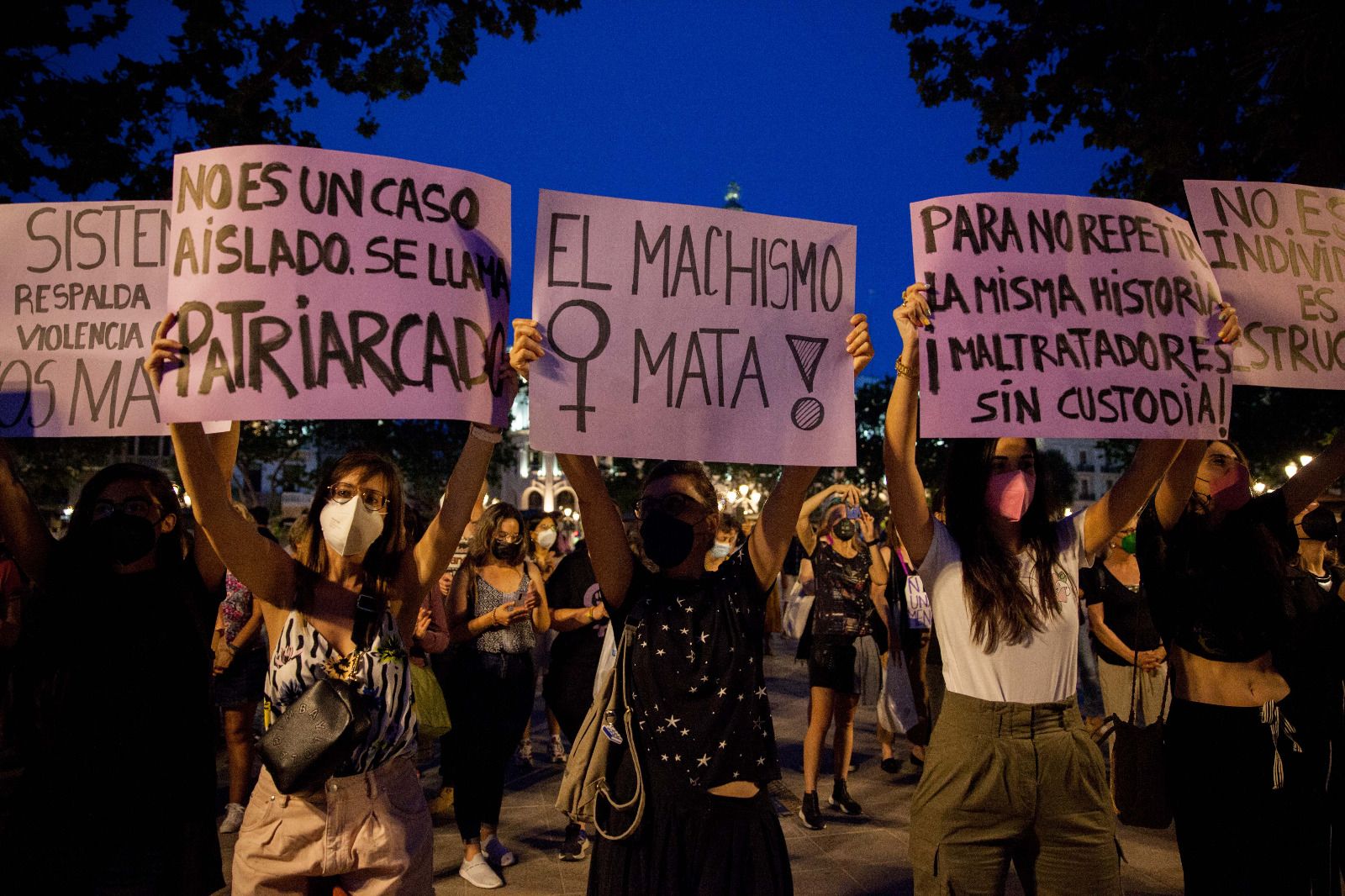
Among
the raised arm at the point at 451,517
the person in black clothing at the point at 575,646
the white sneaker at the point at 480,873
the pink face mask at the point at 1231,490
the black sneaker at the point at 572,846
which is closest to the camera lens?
the raised arm at the point at 451,517

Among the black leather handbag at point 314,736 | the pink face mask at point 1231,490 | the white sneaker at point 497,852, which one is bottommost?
the white sneaker at point 497,852

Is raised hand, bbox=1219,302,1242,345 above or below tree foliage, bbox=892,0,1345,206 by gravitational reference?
below

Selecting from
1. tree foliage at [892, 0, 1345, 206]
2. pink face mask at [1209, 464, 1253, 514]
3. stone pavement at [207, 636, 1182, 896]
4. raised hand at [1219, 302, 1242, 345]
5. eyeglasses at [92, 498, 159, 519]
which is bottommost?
stone pavement at [207, 636, 1182, 896]

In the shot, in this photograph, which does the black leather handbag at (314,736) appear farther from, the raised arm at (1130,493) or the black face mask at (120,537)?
the raised arm at (1130,493)

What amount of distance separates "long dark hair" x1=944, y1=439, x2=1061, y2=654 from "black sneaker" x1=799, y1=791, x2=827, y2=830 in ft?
12.0

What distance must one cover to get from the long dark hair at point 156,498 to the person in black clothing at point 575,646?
110 inches

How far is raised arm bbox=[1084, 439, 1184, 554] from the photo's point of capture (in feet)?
10.6

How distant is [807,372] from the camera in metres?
3.09

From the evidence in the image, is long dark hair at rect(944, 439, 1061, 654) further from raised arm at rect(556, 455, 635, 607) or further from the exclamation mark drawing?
raised arm at rect(556, 455, 635, 607)

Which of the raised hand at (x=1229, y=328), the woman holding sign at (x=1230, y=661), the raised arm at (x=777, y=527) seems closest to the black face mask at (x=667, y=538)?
the raised arm at (x=777, y=527)

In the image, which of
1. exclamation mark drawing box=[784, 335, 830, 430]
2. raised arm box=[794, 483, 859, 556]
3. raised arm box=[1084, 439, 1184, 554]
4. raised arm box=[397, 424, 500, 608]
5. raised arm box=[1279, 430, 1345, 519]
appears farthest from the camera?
raised arm box=[794, 483, 859, 556]

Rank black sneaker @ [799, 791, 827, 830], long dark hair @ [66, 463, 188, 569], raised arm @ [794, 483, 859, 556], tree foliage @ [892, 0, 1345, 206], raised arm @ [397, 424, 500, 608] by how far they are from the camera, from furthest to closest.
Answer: tree foliage @ [892, 0, 1345, 206] < black sneaker @ [799, 791, 827, 830] < raised arm @ [794, 483, 859, 556] < long dark hair @ [66, 463, 188, 569] < raised arm @ [397, 424, 500, 608]

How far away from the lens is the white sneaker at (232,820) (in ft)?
20.0

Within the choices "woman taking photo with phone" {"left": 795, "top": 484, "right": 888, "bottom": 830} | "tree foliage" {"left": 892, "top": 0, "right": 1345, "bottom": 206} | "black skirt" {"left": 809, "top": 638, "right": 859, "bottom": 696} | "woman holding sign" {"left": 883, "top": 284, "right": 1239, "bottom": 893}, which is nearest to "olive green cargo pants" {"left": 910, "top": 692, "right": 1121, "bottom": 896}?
"woman holding sign" {"left": 883, "top": 284, "right": 1239, "bottom": 893}
